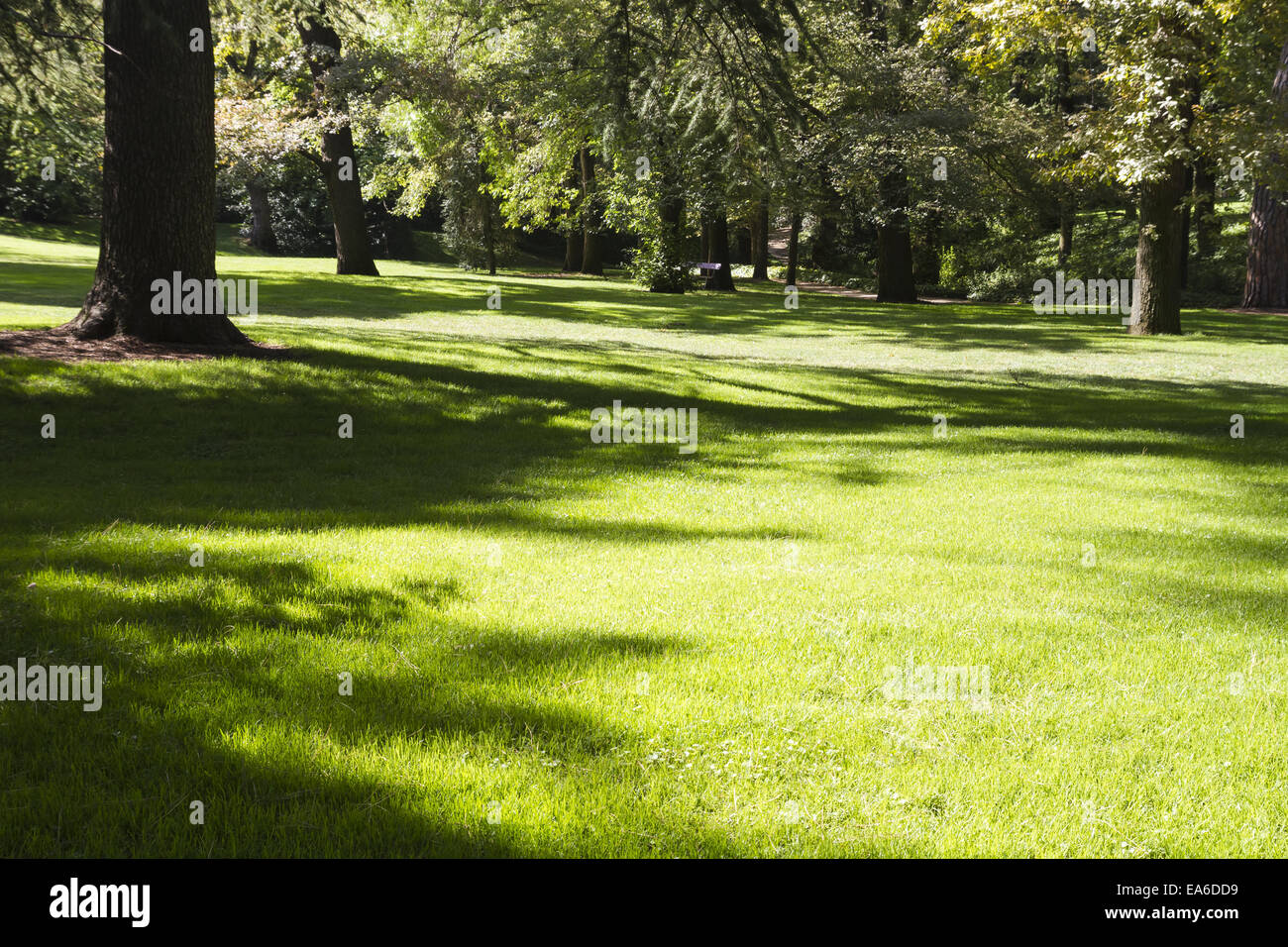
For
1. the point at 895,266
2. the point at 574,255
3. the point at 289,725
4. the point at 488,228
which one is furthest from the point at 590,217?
the point at 289,725

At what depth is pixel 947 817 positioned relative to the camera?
393 centimetres

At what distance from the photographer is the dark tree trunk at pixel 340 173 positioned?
31.5 meters

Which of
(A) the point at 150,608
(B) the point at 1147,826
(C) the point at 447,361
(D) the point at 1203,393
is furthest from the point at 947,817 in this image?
(D) the point at 1203,393

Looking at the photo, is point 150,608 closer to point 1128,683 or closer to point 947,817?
point 947,817

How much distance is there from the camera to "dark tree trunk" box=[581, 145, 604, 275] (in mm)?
40688

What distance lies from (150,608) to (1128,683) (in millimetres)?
5439

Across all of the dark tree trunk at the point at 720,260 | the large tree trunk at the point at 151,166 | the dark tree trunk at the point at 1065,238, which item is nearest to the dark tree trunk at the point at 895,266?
the dark tree trunk at the point at 1065,238

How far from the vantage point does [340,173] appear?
34.7 m

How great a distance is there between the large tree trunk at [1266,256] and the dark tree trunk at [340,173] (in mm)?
29150

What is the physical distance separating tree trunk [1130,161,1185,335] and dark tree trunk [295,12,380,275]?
22.4 m

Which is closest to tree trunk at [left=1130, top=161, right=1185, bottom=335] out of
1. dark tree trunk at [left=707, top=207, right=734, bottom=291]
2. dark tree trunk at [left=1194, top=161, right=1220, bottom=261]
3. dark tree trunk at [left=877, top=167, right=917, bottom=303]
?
dark tree trunk at [left=877, top=167, right=917, bottom=303]

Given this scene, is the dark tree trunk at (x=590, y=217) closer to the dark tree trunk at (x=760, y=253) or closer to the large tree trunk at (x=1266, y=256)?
the dark tree trunk at (x=760, y=253)

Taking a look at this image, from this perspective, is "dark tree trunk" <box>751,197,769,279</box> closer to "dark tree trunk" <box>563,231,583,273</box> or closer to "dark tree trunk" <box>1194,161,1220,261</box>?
"dark tree trunk" <box>563,231,583,273</box>

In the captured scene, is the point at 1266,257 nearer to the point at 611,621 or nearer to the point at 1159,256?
the point at 1159,256
